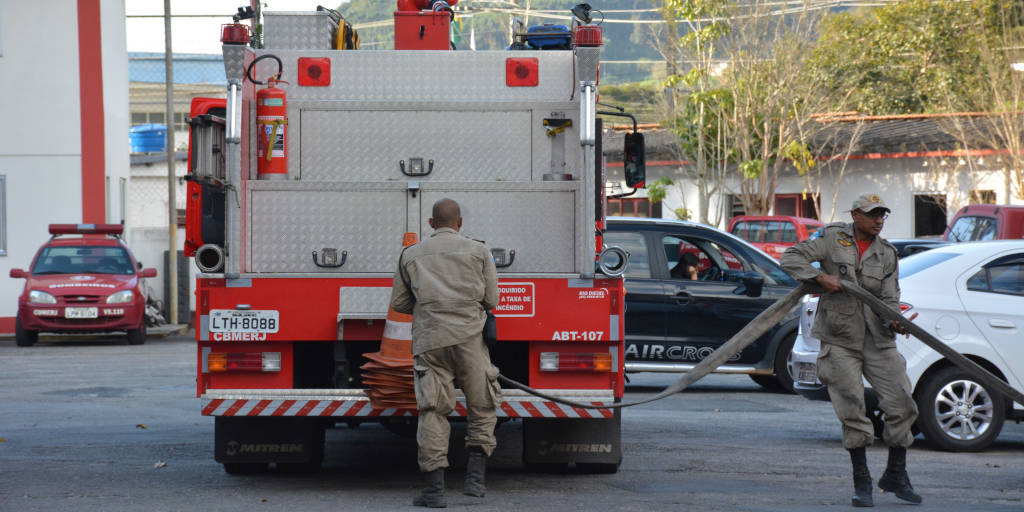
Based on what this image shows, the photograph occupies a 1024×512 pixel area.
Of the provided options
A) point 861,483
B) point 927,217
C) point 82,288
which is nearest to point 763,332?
point 861,483

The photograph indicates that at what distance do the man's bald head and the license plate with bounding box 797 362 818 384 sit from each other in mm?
3819

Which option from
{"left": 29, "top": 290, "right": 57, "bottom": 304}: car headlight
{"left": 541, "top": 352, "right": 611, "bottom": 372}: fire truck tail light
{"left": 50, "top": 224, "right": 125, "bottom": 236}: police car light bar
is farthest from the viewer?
{"left": 50, "top": 224, "right": 125, "bottom": 236}: police car light bar

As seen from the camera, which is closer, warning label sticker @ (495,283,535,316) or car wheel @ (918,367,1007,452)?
warning label sticker @ (495,283,535,316)

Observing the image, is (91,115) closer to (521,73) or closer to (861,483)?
(521,73)

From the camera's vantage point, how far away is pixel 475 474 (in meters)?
7.82

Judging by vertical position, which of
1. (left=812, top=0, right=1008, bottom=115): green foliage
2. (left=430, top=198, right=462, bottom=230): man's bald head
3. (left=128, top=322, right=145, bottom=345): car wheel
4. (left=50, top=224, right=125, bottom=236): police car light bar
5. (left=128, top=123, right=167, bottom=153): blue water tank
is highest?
(left=812, top=0, right=1008, bottom=115): green foliage

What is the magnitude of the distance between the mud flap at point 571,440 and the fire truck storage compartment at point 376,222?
1058mm

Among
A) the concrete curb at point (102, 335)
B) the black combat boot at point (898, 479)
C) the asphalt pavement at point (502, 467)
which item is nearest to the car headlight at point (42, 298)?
the concrete curb at point (102, 335)

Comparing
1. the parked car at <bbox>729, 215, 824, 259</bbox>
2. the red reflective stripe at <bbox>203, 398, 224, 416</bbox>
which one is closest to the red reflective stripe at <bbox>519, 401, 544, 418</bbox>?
the red reflective stripe at <bbox>203, 398, 224, 416</bbox>

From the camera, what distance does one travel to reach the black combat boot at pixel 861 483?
7718mm

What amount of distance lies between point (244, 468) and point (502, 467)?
69.1 inches

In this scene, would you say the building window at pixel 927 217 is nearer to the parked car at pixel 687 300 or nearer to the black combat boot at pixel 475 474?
the parked car at pixel 687 300

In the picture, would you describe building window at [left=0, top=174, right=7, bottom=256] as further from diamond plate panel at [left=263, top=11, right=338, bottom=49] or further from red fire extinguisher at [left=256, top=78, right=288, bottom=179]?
red fire extinguisher at [left=256, top=78, right=288, bottom=179]

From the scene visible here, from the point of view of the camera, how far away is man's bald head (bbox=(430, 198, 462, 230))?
25.3 feet
